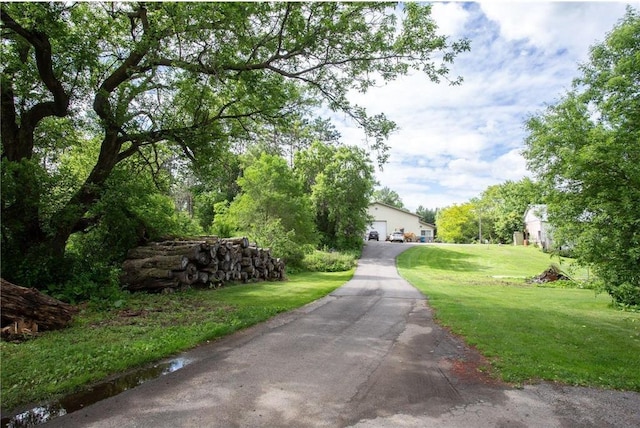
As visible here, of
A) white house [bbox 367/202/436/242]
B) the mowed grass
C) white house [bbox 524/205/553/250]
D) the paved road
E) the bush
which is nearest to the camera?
the paved road

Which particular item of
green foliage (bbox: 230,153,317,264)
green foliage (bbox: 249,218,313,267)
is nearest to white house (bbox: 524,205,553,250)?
green foliage (bbox: 230,153,317,264)

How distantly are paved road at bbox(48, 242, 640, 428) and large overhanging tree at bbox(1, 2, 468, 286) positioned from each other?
6912 millimetres

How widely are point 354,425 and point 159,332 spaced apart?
15.0 ft

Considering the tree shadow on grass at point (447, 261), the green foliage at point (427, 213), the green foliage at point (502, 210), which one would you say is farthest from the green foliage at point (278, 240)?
the green foliage at point (427, 213)

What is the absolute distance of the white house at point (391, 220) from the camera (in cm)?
5891

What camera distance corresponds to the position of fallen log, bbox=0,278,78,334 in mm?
6414

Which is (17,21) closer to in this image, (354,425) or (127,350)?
(127,350)

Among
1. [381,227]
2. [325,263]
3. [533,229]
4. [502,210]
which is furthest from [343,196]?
[502,210]

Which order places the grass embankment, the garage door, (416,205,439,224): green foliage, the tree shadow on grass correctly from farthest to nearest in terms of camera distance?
(416,205,439,224): green foliage → the garage door → the tree shadow on grass → the grass embankment

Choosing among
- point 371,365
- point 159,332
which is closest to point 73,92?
point 159,332

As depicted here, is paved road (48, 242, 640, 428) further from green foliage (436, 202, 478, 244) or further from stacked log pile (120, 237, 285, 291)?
green foliage (436, 202, 478, 244)

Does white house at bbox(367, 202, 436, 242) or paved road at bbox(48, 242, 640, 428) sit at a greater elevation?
white house at bbox(367, 202, 436, 242)

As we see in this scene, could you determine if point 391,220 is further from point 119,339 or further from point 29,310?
point 29,310

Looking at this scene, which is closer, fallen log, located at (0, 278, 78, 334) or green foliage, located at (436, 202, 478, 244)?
fallen log, located at (0, 278, 78, 334)
